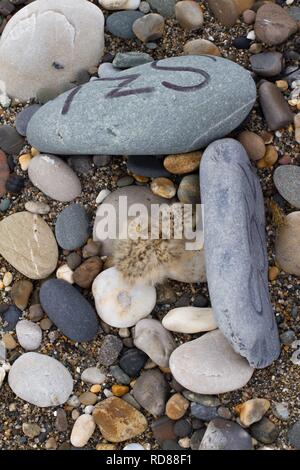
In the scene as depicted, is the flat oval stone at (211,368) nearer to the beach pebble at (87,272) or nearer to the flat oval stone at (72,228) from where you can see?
the beach pebble at (87,272)

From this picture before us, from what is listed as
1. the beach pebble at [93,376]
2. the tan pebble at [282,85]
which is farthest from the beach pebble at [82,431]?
the tan pebble at [282,85]

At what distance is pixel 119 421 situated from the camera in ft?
7.78

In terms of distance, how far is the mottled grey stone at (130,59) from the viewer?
8.68 ft

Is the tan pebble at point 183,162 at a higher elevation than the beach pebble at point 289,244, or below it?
higher

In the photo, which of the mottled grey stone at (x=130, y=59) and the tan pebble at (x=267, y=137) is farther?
the mottled grey stone at (x=130, y=59)

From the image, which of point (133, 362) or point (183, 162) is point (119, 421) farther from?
point (183, 162)

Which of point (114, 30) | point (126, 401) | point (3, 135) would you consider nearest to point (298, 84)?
point (114, 30)

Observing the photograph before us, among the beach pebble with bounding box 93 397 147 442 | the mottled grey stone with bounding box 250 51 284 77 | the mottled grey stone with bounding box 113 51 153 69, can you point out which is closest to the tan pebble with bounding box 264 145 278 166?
the mottled grey stone with bounding box 250 51 284 77

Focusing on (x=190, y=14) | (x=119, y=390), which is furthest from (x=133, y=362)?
(x=190, y=14)

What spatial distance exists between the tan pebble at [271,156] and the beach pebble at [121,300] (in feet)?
2.19

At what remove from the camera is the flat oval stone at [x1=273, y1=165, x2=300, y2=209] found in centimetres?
247

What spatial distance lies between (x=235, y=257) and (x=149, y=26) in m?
1.05

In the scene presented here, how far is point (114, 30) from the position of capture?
2.73m

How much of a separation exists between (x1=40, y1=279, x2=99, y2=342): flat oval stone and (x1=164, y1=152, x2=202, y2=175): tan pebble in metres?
0.60
